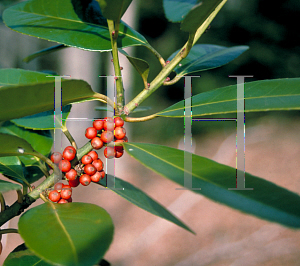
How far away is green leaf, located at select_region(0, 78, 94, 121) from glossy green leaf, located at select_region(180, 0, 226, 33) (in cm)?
19

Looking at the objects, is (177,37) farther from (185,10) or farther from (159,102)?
(185,10)

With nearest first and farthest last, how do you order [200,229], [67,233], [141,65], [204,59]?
[67,233], [141,65], [204,59], [200,229]

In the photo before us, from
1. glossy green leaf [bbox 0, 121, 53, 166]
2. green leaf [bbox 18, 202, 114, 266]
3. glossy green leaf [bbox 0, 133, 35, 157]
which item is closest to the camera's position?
green leaf [bbox 18, 202, 114, 266]

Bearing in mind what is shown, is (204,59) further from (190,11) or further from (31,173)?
(31,173)

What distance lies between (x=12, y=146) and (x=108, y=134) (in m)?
0.16

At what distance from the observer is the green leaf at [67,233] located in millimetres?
301

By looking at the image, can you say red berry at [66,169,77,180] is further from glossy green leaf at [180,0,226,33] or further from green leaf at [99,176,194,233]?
glossy green leaf at [180,0,226,33]

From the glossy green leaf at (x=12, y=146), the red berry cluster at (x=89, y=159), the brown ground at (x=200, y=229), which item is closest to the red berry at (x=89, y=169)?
the red berry cluster at (x=89, y=159)

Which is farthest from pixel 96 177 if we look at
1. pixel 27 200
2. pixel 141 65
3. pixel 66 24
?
pixel 66 24

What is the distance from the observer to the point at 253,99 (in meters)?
0.47

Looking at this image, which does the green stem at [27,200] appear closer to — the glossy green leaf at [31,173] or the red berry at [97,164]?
the red berry at [97,164]

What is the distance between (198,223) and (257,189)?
2.61 metres

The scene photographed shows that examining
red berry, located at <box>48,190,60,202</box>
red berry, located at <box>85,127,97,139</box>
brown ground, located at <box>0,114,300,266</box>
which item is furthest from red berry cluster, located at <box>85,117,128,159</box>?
brown ground, located at <box>0,114,300,266</box>

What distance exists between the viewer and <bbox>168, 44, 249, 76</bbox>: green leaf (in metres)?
0.68
